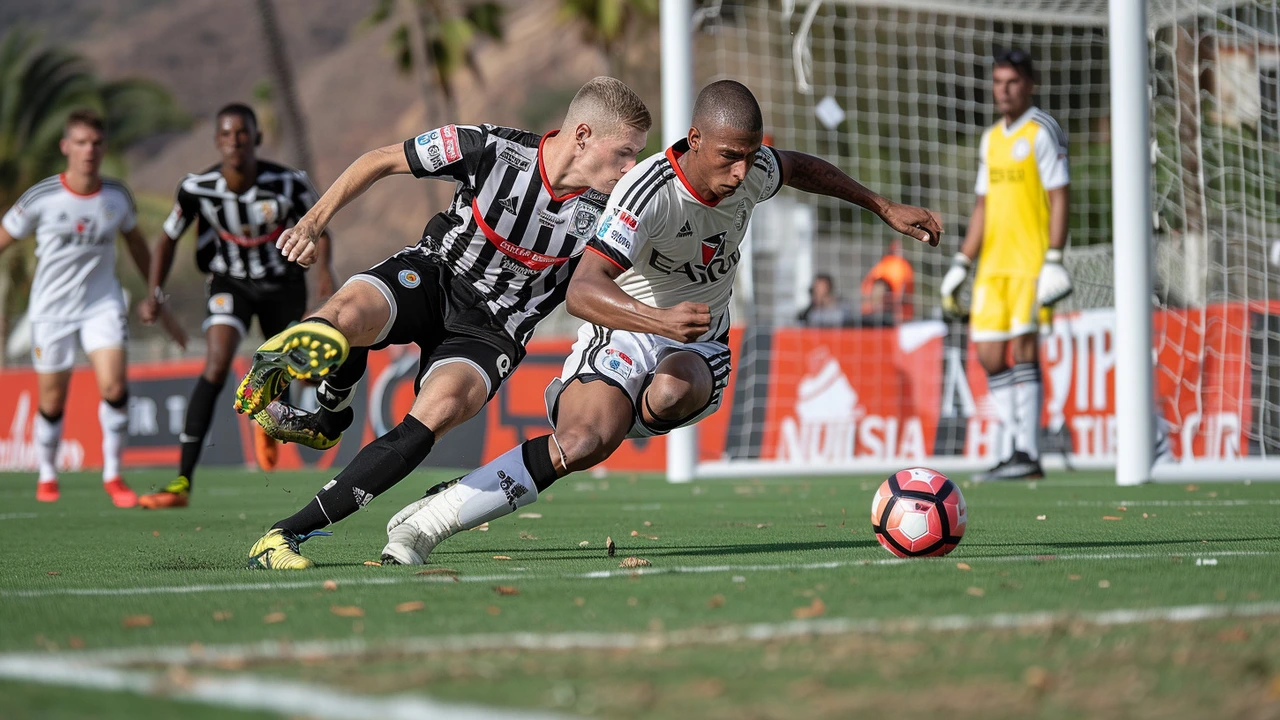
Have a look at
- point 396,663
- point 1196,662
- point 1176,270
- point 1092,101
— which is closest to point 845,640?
point 1196,662

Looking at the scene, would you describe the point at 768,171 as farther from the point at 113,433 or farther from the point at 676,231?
the point at 113,433

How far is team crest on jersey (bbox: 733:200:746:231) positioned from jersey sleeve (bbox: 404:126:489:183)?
0.94 m

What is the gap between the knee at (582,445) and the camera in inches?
193

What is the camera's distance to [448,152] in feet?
17.3

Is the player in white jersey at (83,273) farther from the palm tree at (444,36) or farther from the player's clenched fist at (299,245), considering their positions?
the palm tree at (444,36)

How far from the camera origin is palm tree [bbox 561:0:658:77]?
3616cm

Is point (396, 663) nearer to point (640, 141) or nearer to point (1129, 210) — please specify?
point (640, 141)

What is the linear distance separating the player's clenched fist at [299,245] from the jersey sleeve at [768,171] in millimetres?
1602

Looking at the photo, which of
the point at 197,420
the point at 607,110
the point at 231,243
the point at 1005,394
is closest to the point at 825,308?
the point at 1005,394

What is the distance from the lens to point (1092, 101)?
16500 millimetres

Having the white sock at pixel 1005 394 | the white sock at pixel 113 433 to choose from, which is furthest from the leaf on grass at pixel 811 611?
the white sock at pixel 113 433

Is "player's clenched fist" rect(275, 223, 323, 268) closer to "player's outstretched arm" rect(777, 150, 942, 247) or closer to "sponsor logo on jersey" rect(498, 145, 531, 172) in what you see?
"sponsor logo on jersey" rect(498, 145, 531, 172)

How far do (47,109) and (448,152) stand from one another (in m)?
38.5

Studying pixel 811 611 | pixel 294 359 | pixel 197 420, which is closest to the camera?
pixel 811 611
